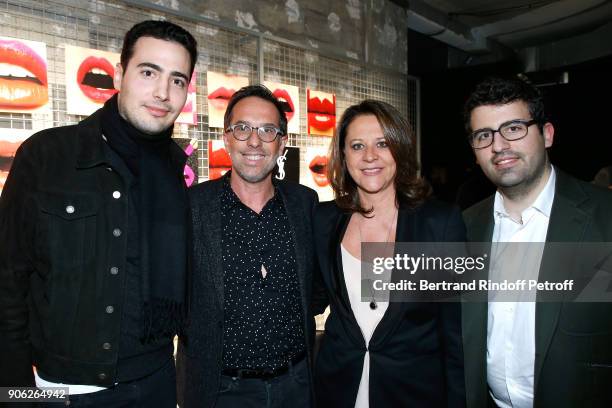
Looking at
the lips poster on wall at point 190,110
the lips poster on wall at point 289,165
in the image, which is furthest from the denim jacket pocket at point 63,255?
the lips poster on wall at point 289,165

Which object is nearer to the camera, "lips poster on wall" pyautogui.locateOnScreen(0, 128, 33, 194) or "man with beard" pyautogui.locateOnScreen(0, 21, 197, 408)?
"man with beard" pyautogui.locateOnScreen(0, 21, 197, 408)

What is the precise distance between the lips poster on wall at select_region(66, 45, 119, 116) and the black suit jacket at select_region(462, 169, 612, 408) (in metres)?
2.40

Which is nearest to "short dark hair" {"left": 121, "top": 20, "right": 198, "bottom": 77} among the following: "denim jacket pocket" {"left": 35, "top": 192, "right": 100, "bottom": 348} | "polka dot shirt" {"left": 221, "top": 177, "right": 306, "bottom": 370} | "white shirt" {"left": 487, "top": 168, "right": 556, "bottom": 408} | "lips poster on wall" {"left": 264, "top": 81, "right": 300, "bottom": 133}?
"denim jacket pocket" {"left": 35, "top": 192, "right": 100, "bottom": 348}

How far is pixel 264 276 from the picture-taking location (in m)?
1.99

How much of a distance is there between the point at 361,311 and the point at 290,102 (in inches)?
90.7

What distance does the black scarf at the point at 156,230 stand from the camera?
63.3 inches

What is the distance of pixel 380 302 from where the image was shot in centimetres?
186

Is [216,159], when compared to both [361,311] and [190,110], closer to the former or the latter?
[190,110]

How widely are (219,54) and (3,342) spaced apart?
238cm

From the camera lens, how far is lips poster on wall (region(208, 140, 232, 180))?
3.09m

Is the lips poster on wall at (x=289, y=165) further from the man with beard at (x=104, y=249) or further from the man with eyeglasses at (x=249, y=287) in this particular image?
the man with beard at (x=104, y=249)

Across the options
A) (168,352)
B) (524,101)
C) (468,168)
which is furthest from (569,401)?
(468,168)

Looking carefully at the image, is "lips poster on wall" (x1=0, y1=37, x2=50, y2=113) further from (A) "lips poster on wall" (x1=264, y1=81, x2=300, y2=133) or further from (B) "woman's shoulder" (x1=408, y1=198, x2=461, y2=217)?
(B) "woman's shoulder" (x1=408, y1=198, x2=461, y2=217)

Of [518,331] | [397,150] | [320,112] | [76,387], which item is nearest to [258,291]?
[76,387]
